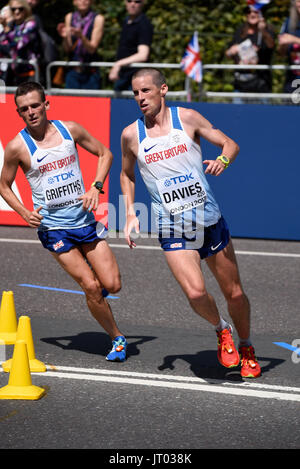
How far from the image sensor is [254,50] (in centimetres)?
1294

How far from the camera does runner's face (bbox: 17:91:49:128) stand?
7.13 metres

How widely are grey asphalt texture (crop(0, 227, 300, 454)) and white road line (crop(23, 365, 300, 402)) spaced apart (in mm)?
59

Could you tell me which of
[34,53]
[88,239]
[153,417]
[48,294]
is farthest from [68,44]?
[153,417]

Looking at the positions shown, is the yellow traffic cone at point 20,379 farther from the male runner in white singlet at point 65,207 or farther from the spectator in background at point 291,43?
the spectator in background at point 291,43

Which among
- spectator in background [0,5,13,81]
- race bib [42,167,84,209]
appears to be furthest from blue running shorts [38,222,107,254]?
spectator in background [0,5,13,81]

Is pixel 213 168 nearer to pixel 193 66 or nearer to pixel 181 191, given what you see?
pixel 181 191

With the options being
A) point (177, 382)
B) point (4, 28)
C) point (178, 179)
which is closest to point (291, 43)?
point (4, 28)

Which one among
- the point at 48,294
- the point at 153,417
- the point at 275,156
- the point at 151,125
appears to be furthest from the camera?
the point at 275,156

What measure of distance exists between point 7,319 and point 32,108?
6.11 feet

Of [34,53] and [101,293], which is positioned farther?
[34,53]

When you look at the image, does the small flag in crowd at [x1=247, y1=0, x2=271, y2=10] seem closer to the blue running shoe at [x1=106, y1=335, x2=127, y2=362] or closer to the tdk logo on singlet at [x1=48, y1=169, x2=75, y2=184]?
the tdk logo on singlet at [x1=48, y1=169, x2=75, y2=184]

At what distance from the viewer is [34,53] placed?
44.9 ft

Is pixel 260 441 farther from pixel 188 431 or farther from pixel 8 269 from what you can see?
pixel 8 269

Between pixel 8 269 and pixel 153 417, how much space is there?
5.02 meters
